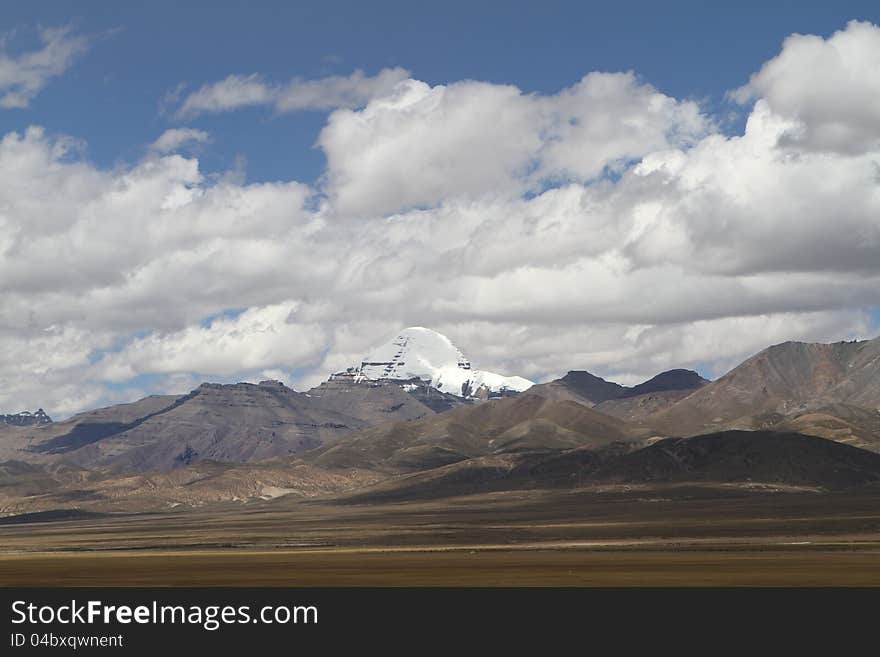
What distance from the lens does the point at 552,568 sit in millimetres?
117438
